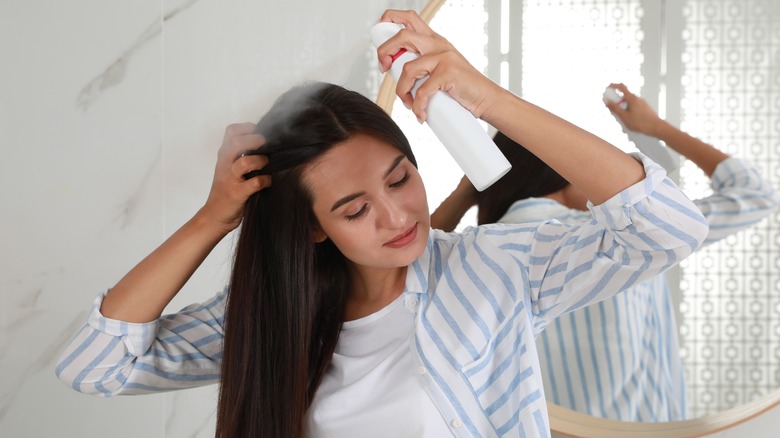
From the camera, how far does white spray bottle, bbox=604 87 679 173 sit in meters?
0.99

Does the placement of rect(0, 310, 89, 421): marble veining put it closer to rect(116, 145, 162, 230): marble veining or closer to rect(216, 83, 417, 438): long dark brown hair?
rect(116, 145, 162, 230): marble veining

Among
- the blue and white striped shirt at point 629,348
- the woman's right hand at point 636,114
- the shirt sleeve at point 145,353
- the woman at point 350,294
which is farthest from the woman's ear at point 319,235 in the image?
the woman's right hand at point 636,114

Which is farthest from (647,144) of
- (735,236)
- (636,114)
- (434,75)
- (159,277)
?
(159,277)

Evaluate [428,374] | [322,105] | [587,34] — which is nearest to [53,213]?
[322,105]

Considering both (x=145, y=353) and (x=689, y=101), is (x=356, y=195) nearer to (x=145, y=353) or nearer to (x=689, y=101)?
(x=145, y=353)

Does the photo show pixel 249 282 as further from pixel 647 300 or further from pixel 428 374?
pixel 647 300

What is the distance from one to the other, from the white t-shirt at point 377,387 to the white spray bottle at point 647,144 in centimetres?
35

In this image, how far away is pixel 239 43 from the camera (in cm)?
99

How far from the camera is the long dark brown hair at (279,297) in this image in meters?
0.82

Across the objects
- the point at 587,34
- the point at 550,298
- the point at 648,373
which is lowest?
the point at 648,373

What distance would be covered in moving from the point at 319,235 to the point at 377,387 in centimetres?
16

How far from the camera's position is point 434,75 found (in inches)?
25.6

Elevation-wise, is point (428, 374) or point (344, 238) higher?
point (344, 238)

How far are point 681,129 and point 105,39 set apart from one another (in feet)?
2.32
